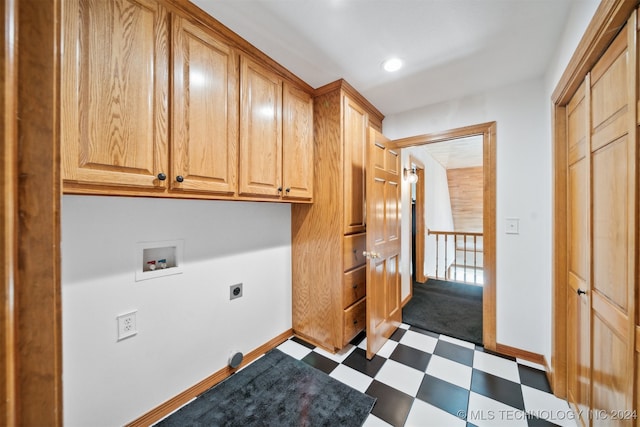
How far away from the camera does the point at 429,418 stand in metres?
1.38

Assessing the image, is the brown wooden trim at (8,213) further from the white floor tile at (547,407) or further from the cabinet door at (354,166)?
the white floor tile at (547,407)

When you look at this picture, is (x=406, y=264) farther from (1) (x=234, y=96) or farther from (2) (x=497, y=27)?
(1) (x=234, y=96)

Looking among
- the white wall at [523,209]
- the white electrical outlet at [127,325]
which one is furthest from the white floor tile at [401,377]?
the white electrical outlet at [127,325]

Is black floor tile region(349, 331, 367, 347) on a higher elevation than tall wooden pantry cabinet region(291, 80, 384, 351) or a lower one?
lower

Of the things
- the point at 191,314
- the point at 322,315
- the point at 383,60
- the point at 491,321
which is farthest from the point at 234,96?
the point at 491,321

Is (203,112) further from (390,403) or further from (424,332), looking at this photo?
(424,332)

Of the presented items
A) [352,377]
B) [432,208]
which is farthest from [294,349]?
[432,208]

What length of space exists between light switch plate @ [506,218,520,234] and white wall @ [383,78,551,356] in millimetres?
25

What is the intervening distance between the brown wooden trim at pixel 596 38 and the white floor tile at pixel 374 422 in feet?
6.65

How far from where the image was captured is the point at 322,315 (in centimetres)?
203

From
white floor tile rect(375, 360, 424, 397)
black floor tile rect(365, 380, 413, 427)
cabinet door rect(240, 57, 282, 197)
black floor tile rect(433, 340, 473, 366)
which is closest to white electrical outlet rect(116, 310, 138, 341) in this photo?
cabinet door rect(240, 57, 282, 197)

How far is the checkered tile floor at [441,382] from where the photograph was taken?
138cm

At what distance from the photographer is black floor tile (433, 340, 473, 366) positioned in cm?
191

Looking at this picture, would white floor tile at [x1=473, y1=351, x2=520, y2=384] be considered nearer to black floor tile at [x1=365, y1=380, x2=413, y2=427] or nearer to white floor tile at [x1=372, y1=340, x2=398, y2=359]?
white floor tile at [x1=372, y1=340, x2=398, y2=359]
